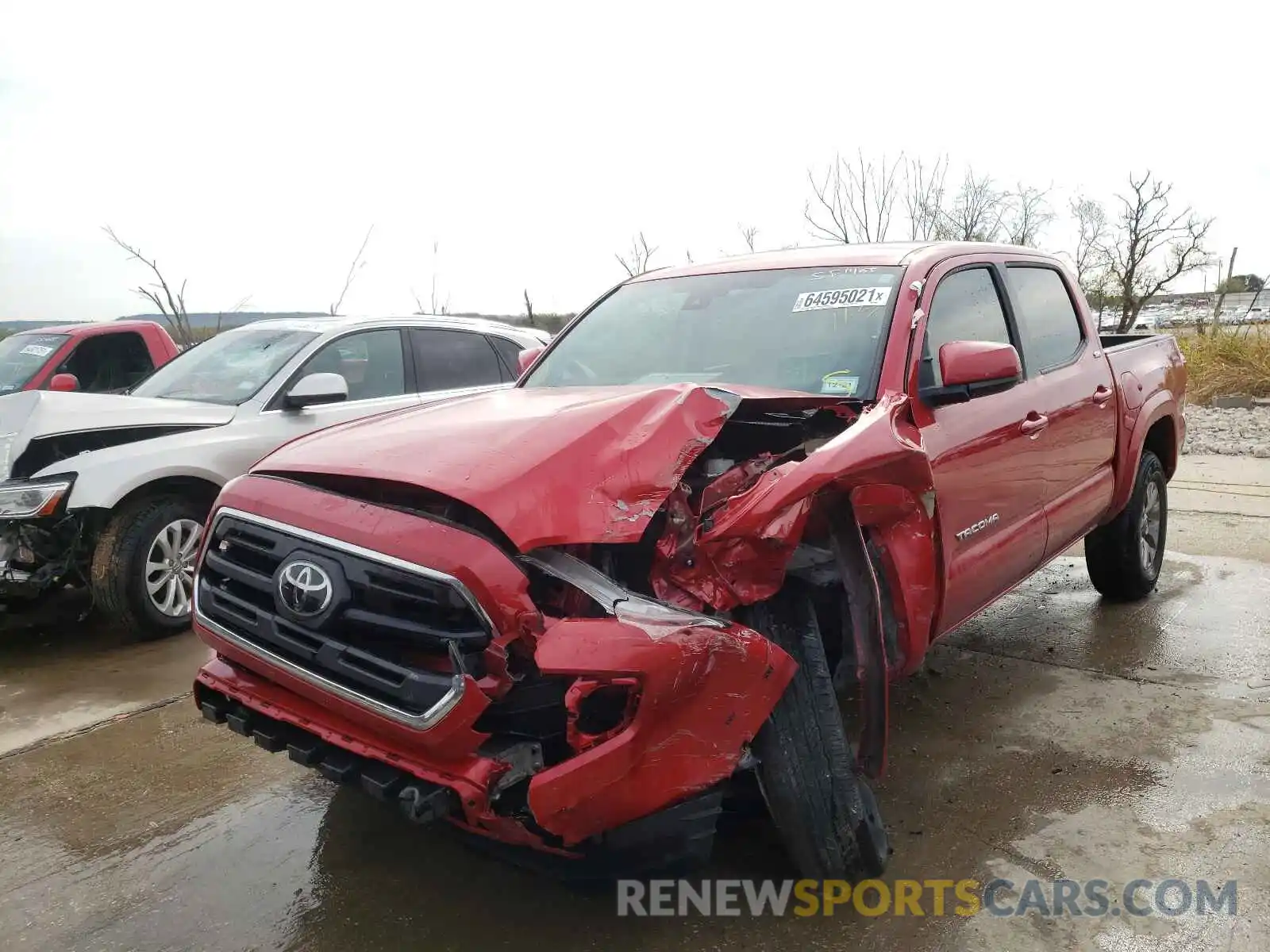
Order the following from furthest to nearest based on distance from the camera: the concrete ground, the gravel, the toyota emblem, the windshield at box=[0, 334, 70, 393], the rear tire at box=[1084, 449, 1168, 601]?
the gravel → the windshield at box=[0, 334, 70, 393] → the rear tire at box=[1084, 449, 1168, 601] → the concrete ground → the toyota emblem

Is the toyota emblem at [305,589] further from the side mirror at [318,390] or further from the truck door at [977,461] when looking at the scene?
the side mirror at [318,390]

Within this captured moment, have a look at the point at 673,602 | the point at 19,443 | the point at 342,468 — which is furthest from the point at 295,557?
the point at 19,443

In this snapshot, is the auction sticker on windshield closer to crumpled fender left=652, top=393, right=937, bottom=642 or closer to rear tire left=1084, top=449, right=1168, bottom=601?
crumpled fender left=652, top=393, right=937, bottom=642

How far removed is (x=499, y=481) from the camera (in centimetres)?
213

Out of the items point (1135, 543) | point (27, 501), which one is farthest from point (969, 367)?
point (27, 501)

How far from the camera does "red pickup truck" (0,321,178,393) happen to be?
25.4 feet

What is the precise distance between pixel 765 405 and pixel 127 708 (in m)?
3.01

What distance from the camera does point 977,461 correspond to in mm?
3197

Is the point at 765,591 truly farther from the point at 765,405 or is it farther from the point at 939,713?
the point at 939,713

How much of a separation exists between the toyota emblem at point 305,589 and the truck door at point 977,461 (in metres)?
1.81

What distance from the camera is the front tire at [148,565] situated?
4570 mm

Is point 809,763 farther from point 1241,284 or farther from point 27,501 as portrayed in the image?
point 1241,284

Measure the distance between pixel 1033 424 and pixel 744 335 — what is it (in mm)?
1160

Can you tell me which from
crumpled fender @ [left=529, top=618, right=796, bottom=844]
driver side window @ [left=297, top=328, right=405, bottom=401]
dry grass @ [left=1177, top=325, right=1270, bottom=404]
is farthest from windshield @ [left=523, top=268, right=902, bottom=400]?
dry grass @ [left=1177, top=325, right=1270, bottom=404]
